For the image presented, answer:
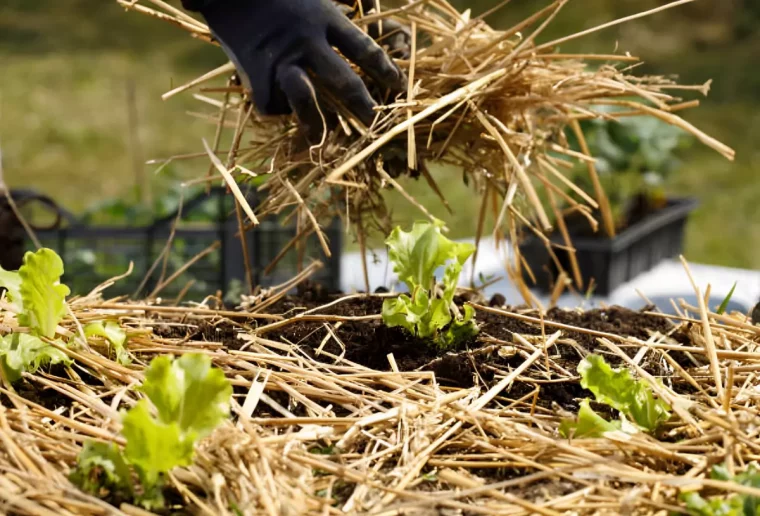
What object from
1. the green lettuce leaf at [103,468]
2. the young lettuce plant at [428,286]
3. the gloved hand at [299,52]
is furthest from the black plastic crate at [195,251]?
the green lettuce leaf at [103,468]

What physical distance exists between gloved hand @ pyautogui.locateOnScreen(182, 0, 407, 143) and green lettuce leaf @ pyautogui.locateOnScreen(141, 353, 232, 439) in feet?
1.86

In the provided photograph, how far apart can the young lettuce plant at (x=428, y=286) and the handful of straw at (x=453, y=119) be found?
0.32 feet

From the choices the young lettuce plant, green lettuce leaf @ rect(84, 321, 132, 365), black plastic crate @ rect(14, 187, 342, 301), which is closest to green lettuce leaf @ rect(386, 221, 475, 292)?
the young lettuce plant

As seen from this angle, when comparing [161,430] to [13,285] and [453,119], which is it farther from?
[453,119]

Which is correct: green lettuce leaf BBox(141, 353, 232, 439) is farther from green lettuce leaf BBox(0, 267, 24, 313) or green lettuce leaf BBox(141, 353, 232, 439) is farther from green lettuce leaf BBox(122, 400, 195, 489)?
green lettuce leaf BBox(0, 267, 24, 313)

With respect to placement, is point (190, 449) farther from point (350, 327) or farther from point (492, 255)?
point (492, 255)

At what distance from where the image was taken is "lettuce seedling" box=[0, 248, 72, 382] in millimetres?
1015

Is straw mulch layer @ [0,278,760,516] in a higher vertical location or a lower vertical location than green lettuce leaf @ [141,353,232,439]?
lower

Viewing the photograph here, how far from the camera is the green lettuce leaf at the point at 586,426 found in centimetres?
92

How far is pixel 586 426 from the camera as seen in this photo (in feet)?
3.04

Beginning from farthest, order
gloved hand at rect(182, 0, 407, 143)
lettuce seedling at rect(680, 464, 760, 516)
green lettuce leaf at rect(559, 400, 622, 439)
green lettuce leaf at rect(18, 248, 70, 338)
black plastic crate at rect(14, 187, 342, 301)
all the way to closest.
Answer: black plastic crate at rect(14, 187, 342, 301) < gloved hand at rect(182, 0, 407, 143) < green lettuce leaf at rect(18, 248, 70, 338) < green lettuce leaf at rect(559, 400, 622, 439) < lettuce seedling at rect(680, 464, 760, 516)

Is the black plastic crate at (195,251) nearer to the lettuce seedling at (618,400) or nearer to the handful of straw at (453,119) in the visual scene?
the handful of straw at (453,119)

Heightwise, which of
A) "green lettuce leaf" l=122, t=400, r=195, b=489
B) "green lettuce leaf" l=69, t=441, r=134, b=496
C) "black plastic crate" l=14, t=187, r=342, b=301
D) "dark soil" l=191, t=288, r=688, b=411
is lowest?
"black plastic crate" l=14, t=187, r=342, b=301

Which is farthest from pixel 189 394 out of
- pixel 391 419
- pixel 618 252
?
pixel 618 252
